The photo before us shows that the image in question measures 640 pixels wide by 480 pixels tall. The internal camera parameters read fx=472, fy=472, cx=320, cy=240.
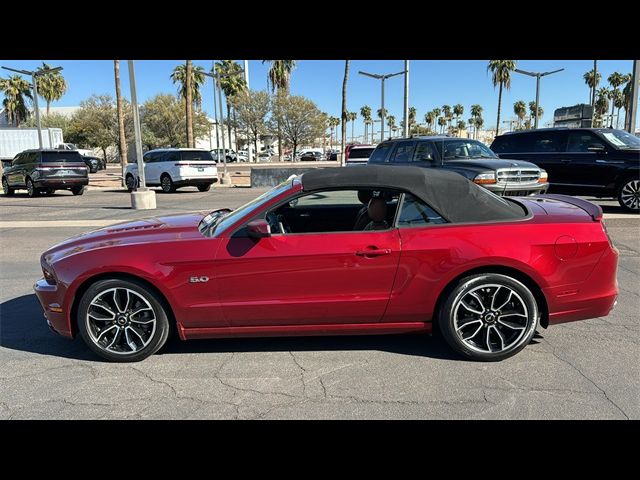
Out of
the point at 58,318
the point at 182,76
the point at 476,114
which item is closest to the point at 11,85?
the point at 182,76

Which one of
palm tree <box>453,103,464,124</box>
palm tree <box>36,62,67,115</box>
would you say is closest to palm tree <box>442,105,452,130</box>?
palm tree <box>453,103,464,124</box>

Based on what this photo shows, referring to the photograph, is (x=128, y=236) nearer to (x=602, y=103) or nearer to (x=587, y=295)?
(x=587, y=295)

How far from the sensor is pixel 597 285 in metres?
3.80

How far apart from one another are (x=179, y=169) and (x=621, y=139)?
15.3 meters

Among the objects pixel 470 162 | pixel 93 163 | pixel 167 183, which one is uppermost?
pixel 93 163

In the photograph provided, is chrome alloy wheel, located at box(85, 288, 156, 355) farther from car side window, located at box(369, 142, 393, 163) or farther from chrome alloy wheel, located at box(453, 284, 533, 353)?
car side window, located at box(369, 142, 393, 163)

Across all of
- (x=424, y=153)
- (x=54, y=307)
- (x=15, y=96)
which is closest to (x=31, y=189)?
(x=424, y=153)

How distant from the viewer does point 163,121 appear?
56156mm

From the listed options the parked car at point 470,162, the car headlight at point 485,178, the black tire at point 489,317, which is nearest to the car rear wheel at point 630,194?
the parked car at point 470,162

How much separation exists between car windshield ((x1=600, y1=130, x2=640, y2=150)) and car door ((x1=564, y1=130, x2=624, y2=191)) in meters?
0.23

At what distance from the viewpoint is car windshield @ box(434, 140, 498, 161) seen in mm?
11281

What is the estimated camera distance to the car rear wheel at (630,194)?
10648 millimetres
